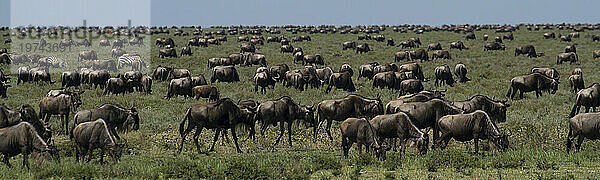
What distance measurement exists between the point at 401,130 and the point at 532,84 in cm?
1772

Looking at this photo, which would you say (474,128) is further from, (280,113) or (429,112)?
(280,113)

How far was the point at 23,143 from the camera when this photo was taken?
11.4m

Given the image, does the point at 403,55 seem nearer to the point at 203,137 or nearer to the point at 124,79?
the point at 124,79

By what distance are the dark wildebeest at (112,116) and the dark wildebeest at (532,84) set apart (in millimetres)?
21241

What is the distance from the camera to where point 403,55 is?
5156 centimetres

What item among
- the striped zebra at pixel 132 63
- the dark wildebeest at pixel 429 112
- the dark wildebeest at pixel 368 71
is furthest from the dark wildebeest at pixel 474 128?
the striped zebra at pixel 132 63

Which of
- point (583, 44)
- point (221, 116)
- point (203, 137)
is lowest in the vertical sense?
point (203, 137)

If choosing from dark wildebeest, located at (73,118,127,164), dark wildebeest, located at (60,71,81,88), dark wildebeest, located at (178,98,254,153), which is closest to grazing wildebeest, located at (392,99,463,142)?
dark wildebeest, located at (178,98,254,153)

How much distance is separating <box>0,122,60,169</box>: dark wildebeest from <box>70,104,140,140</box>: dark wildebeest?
11.5 feet

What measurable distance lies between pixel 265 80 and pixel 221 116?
1752 centimetres

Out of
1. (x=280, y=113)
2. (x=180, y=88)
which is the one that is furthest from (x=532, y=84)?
(x=180, y=88)

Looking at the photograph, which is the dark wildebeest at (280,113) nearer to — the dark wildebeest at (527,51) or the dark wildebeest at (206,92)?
the dark wildebeest at (206,92)


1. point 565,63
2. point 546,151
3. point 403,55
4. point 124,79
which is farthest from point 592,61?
point 124,79

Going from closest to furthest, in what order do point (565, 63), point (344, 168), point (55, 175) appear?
1. point (55, 175)
2. point (344, 168)
3. point (565, 63)
